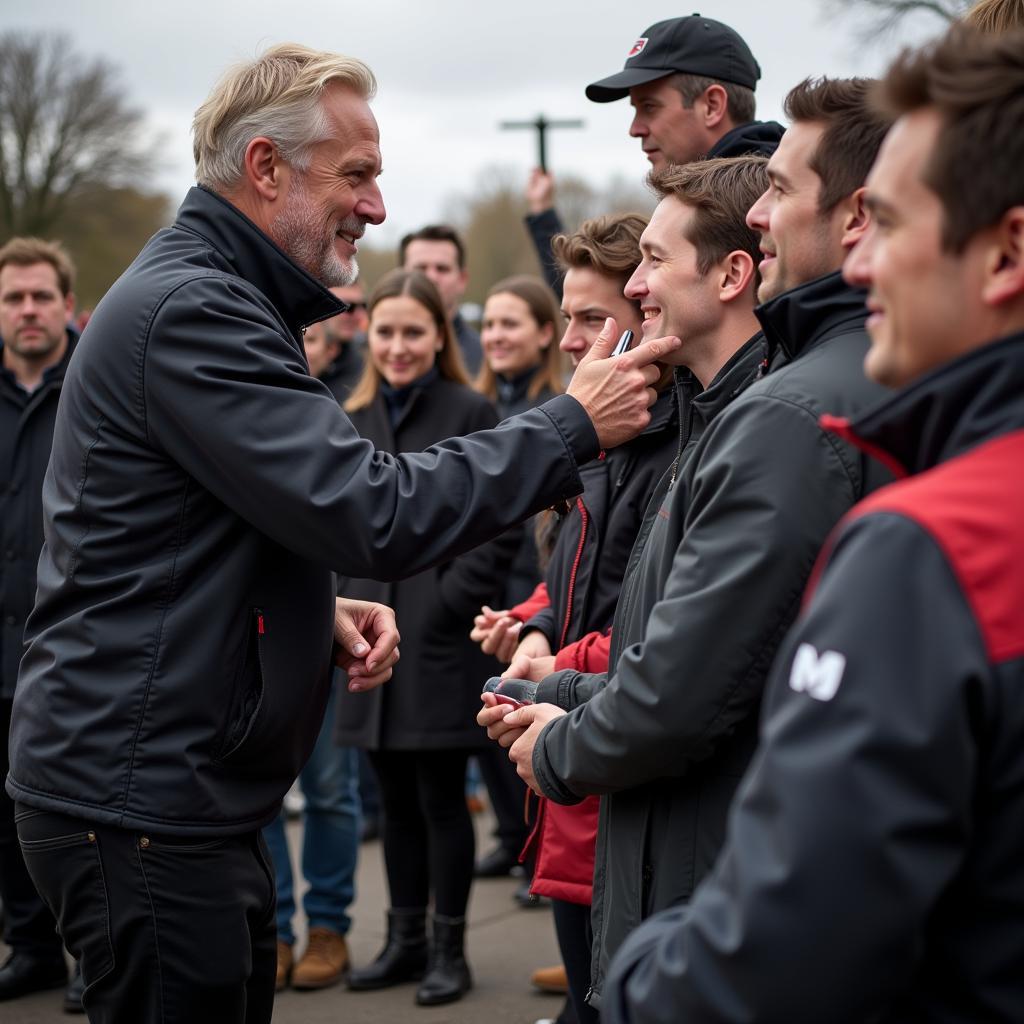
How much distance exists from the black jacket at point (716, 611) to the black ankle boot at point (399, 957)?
273 centimetres

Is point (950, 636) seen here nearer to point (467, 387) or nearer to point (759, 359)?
point (759, 359)

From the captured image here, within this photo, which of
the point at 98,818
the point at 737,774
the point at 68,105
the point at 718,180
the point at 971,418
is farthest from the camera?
the point at 68,105

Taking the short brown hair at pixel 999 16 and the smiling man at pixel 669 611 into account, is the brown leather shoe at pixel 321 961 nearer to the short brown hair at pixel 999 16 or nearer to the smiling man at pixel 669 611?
the smiling man at pixel 669 611

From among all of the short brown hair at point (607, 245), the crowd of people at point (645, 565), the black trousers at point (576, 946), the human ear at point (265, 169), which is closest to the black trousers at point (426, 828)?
the crowd of people at point (645, 565)

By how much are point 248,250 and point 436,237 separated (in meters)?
5.50

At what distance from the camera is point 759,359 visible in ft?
8.83

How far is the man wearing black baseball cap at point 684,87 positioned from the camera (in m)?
4.48

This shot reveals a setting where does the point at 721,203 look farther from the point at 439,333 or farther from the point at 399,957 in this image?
the point at 399,957

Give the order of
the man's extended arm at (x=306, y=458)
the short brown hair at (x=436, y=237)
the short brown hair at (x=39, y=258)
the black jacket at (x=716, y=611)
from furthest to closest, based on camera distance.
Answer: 1. the short brown hair at (x=436, y=237)
2. the short brown hair at (x=39, y=258)
3. the man's extended arm at (x=306, y=458)
4. the black jacket at (x=716, y=611)

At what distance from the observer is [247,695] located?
267 cm

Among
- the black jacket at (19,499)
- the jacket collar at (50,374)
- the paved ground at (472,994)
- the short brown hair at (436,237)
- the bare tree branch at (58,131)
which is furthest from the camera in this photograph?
the bare tree branch at (58,131)

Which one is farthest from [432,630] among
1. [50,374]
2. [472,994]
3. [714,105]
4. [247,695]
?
[247,695]

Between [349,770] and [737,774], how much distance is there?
132 inches

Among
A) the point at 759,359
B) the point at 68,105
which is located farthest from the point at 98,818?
the point at 68,105
